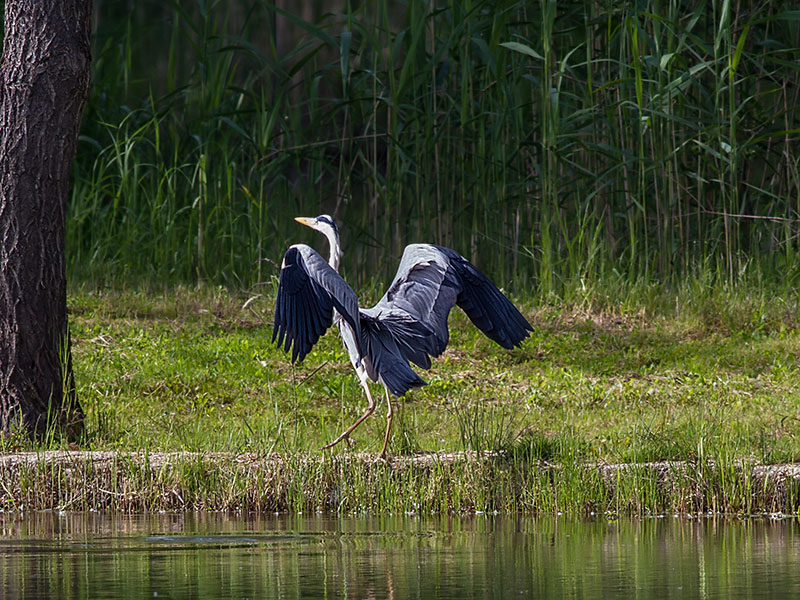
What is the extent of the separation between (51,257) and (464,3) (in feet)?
17.3

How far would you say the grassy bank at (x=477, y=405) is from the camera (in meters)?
6.89

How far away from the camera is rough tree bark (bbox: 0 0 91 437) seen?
8.00 metres

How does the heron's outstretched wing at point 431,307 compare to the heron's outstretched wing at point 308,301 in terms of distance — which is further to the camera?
the heron's outstretched wing at point 431,307

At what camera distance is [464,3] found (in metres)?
12.1

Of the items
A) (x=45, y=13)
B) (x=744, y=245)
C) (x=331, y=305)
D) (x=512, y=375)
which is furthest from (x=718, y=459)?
(x=744, y=245)

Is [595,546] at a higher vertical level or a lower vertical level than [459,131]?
lower

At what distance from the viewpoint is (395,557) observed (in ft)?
17.7

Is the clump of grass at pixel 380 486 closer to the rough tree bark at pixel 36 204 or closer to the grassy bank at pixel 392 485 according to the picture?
the grassy bank at pixel 392 485

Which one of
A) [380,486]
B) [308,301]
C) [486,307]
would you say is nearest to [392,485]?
[380,486]

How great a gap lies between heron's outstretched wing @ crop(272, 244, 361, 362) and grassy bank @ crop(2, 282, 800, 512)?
66 cm

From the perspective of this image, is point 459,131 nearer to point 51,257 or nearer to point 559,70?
point 559,70

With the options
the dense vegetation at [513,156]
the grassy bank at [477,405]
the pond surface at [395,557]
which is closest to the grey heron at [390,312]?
the grassy bank at [477,405]

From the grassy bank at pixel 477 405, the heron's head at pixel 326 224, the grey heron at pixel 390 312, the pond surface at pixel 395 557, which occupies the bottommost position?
the pond surface at pixel 395 557

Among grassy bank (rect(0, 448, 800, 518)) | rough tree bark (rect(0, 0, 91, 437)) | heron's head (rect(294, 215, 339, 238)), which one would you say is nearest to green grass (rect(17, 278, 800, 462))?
grassy bank (rect(0, 448, 800, 518))
